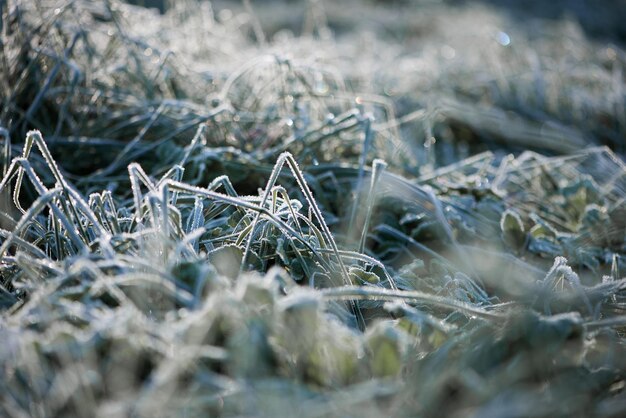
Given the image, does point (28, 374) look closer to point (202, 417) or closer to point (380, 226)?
point (202, 417)

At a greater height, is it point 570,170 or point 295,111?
point 295,111

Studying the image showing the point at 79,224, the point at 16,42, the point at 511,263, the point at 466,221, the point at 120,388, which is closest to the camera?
the point at 120,388

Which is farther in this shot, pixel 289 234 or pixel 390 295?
pixel 289 234

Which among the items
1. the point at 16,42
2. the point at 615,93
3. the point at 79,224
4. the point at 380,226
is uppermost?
the point at 16,42

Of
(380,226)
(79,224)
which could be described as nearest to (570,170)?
(380,226)

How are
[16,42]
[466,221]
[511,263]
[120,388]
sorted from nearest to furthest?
1. [120,388]
2. [511,263]
3. [466,221]
4. [16,42]

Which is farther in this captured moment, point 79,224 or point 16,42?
point 16,42

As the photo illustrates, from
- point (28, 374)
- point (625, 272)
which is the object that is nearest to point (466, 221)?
point (625, 272)

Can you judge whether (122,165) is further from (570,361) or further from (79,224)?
(570,361)
